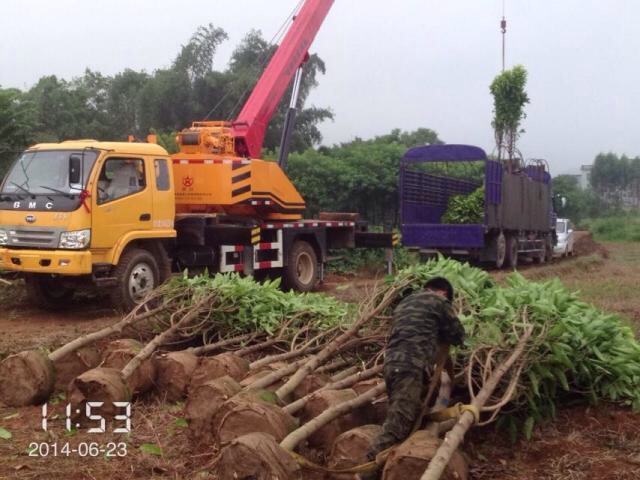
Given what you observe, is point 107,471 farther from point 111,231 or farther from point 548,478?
point 111,231

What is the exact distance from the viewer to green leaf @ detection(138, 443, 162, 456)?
18.9ft

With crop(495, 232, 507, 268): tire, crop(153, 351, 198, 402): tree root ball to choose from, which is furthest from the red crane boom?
crop(153, 351, 198, 402): tree root ball

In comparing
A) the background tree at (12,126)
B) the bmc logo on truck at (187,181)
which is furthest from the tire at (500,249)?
the background tree at (12,126)

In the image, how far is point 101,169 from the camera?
35.9 feet

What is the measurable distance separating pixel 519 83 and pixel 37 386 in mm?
21793

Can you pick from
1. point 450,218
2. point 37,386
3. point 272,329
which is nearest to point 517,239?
point 450,218

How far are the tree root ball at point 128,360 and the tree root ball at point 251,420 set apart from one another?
1.56 meters

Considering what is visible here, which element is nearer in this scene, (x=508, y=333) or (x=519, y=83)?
(x=508, y=333)

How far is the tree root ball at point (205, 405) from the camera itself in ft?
18.9

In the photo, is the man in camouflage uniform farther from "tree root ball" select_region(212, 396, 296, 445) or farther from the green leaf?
the green leaf

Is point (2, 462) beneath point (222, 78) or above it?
beneath

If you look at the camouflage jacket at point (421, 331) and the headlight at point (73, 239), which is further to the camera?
the headlight at point (73, 239)

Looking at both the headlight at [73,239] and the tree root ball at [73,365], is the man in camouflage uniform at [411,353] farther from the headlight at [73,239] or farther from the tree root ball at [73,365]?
the headlight at [73,239]

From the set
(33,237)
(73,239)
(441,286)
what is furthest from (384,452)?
(33,237)
